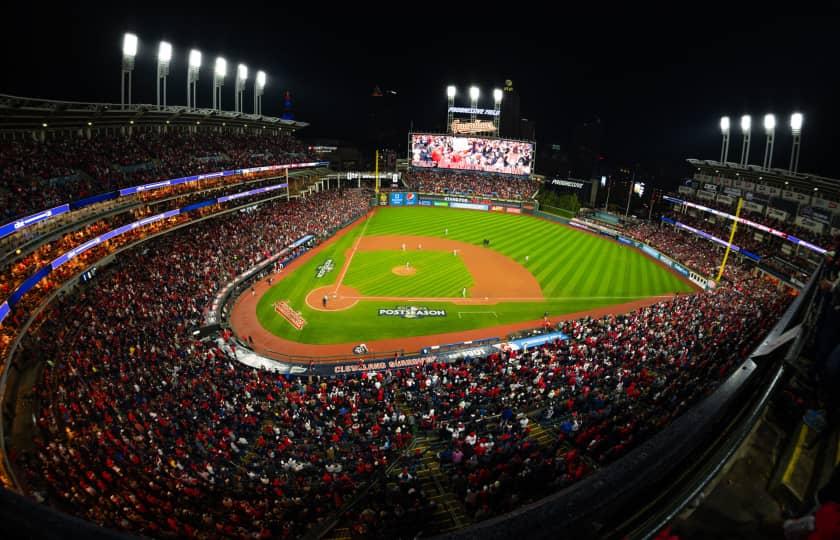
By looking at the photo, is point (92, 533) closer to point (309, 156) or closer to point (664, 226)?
point (664, 226)

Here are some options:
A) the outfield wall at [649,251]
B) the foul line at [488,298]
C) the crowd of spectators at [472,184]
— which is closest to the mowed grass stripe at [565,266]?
the foul line at [488,298]

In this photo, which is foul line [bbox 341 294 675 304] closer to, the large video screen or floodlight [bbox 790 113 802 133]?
floodlight [bbox 790 113 802 133]

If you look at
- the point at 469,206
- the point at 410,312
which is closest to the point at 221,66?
the point at 410,312

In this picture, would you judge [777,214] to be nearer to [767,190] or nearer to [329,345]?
[767,190]

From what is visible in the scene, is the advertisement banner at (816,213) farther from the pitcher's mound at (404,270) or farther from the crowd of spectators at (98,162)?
the crowd of spectators at (98,162)

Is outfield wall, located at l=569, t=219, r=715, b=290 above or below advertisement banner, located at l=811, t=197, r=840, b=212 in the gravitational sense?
below

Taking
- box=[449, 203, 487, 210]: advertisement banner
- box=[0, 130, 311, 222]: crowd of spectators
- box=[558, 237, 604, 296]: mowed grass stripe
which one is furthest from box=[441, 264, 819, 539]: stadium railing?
box=[449, 203, 487, 210]: advertisement banner
